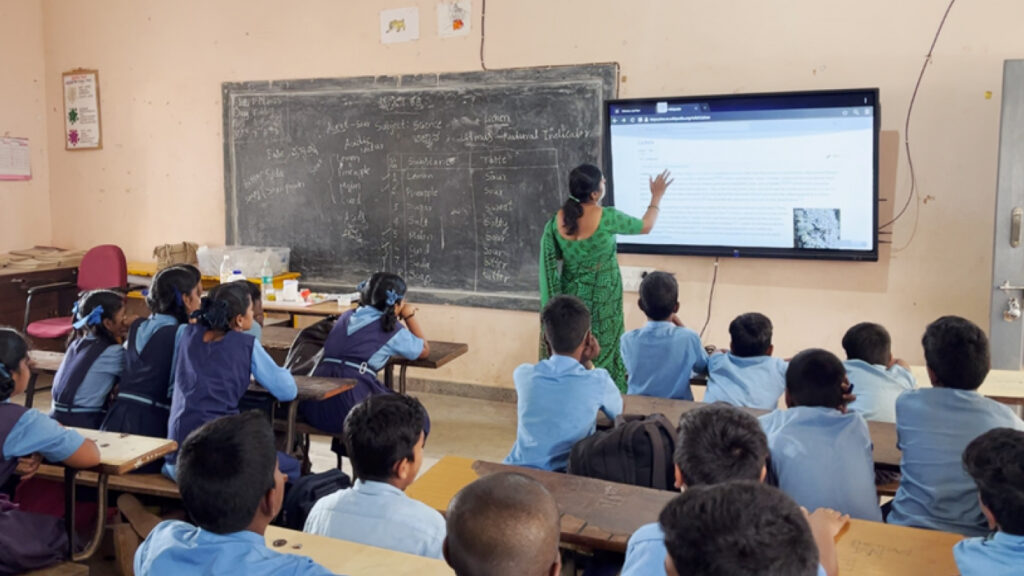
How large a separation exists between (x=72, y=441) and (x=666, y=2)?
367 centimetres

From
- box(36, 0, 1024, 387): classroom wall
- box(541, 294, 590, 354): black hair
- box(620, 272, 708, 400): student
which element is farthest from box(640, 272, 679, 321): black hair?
box(36, 0, 1024, 387): classroom wall

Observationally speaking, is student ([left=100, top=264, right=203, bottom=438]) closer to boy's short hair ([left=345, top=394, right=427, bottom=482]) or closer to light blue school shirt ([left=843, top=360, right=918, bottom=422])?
boy's short hair ([left=345, top=394, right=427, bottom=482])

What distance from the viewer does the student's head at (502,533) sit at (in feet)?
4.15

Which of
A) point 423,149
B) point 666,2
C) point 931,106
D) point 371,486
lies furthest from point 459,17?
point 371,486

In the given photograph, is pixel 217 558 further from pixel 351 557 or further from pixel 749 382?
pixel 749 382

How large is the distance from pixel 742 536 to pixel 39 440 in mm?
1853

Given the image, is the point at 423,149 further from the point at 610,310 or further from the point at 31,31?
the point at 31,31

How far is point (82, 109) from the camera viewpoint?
21.4 feet

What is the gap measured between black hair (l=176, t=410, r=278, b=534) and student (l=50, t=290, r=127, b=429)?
1613 mm

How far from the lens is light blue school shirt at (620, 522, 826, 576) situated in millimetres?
1441

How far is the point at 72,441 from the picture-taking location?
219cm

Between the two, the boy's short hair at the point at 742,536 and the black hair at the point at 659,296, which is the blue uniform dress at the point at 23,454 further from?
the black hair at the point at 659,296

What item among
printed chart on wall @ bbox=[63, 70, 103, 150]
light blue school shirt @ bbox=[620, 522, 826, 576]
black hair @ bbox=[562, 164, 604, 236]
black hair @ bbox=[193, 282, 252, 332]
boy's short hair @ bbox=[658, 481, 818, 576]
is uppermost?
printed chart on wall @ bbox=[63, 70, 103, 150]

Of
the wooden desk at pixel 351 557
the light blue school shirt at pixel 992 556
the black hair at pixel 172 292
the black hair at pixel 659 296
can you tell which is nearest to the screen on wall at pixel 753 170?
the black hair at pixel 659 296
